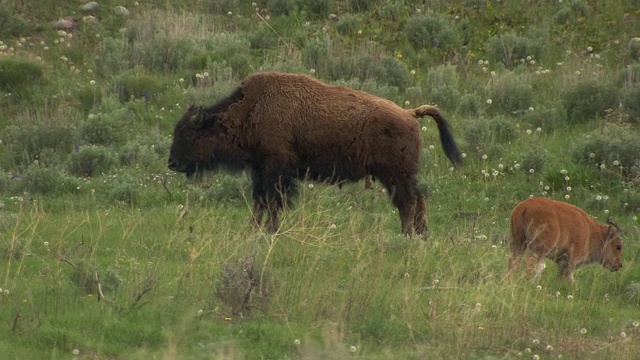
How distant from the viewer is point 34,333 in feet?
28.0

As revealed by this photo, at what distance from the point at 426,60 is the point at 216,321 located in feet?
37.0

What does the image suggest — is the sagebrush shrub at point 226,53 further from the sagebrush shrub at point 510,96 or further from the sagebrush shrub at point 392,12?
the sagebrush shrub at point 510,96

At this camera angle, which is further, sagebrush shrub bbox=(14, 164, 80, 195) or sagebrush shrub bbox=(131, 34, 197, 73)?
sagebrush shrub bbox=(131, 34, 197, 73)

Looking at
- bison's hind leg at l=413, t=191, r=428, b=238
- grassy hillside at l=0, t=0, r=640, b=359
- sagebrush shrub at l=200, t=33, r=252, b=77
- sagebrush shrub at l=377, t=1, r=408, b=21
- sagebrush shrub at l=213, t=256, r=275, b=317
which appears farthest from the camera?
sagebrush shrub at l=377, t=1, r=408, b=21

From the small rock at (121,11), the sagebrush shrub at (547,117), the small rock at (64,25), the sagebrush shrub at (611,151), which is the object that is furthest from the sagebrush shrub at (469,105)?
the small rock at (64,25)

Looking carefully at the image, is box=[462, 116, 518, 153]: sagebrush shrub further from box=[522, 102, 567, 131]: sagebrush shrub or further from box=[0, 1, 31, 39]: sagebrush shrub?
box=[0, 1, 31, 39]: sagebrush shrub

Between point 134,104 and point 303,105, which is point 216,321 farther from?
point 134,104

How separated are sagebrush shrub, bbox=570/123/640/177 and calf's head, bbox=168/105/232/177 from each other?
14.5ft

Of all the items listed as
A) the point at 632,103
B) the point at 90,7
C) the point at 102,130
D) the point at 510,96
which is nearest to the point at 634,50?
the point at 632,103

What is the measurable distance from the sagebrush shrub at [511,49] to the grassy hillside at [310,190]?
0.10 feet

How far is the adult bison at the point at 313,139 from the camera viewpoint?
12773mm

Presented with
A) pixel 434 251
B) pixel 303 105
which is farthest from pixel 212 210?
pixel 434 251

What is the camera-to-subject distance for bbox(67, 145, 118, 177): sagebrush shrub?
1551 centimetres

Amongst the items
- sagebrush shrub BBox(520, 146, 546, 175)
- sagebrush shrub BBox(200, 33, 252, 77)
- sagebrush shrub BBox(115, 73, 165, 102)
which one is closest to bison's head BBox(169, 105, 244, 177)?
sagebrush shrub BBox(520, 146, 546, 175)
